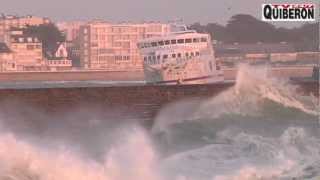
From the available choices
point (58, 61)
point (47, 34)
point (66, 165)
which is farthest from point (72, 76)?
point (66, 165)

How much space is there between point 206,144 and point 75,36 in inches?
1688

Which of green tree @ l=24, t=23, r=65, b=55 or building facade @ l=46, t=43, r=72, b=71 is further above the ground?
green tree @ l=24, t=23, r=65, b=55

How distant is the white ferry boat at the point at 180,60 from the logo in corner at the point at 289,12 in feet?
73.9

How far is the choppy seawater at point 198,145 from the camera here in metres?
8.60

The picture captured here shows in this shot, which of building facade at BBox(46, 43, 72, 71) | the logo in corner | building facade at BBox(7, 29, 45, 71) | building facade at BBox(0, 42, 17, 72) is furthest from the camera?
building facade at BBox(7, 29, 45, 71)

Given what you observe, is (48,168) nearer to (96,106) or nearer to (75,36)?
(96,106)

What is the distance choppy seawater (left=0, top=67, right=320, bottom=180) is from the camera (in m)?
8.60

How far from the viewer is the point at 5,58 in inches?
1965

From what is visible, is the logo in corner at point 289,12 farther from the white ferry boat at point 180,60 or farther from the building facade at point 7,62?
the building facade at point 7,62

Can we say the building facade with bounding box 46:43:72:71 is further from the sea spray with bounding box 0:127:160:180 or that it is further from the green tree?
the sea spray with bounding box 0:127:160:180

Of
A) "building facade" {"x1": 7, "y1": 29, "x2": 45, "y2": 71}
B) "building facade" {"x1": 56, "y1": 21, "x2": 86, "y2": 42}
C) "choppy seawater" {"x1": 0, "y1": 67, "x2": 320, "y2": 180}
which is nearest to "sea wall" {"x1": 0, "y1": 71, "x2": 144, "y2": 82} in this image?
"building facade" {"x1": 7, "y1": 29, "x2": 45, "y2": 71}

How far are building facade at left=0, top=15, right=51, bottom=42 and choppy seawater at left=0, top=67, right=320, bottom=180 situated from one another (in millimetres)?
36726

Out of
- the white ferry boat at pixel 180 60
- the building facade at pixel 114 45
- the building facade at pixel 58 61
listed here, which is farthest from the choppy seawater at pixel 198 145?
the building facade at pixel 58 61

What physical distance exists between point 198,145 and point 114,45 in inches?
1447
